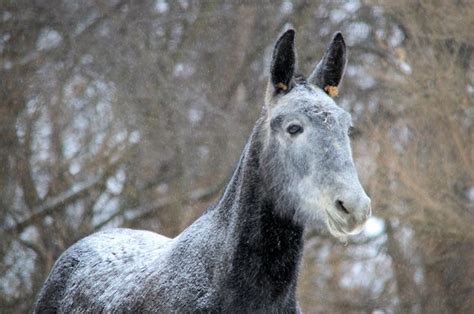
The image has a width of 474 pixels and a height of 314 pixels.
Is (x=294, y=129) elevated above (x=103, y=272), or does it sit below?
above

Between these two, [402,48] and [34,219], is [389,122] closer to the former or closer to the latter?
[402,48]

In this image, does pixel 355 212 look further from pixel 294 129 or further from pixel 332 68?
pixel 332 68

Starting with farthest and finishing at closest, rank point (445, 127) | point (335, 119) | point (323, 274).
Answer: point (323, 274)
point (445, 127)
point (335, 119)

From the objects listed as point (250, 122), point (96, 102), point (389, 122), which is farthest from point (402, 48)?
point (96, 102)

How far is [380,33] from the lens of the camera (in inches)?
662

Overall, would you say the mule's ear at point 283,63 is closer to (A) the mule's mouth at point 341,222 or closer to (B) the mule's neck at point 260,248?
(B) the mule's neck at point 260,248

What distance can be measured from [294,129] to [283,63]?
41cm

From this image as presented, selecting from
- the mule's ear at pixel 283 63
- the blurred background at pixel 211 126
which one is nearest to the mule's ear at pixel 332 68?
the mule's ear at pixel 283 63

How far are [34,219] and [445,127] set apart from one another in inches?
246

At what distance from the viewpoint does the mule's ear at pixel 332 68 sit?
5.71 meters

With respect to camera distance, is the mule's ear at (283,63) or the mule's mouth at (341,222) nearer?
the mule's mouth at (341,222)

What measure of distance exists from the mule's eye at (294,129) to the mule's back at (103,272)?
4.05 ft

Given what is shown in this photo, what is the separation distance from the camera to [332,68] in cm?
573

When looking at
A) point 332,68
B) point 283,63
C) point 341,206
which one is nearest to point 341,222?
point 341,206
